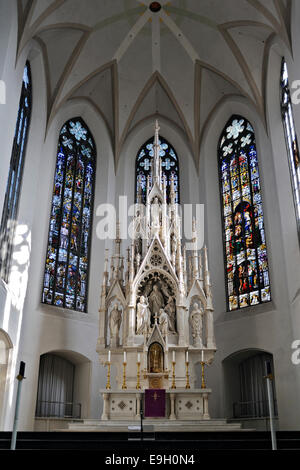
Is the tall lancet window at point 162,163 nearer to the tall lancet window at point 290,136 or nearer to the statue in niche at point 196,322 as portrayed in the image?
the tall lancet window at point 290,136

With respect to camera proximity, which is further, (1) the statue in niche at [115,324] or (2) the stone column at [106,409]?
(1) the statue in niche at [115,324]

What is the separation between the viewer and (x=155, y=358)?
13266 mm

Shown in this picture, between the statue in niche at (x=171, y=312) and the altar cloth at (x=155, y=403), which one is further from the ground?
the statue in niche at (x=171, y=312)

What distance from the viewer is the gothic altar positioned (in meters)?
12.4

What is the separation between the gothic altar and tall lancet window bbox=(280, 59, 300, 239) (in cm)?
385

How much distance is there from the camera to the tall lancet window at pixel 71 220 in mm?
16453

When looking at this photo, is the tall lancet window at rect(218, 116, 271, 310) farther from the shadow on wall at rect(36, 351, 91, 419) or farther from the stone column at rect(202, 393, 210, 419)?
the shadow on wall at rect(36, 351, 91, 419)

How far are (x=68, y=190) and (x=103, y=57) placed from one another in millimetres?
5276

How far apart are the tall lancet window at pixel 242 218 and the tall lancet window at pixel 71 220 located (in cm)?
529

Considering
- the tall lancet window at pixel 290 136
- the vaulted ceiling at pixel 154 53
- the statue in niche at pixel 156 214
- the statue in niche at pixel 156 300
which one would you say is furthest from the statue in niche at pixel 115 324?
the vaulted ceiling at pixel 154 53
